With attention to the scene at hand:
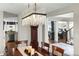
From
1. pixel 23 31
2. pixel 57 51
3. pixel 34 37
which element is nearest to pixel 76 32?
pixel 57 51

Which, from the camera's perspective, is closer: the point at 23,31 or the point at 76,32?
the point at 76,32

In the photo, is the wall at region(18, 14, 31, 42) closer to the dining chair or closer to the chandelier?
the chandelier

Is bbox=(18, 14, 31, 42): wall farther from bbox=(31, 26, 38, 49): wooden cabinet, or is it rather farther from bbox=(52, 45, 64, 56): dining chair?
bbox=(52, 45, 64, 56): dining chair

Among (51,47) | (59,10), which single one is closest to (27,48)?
(51,47)

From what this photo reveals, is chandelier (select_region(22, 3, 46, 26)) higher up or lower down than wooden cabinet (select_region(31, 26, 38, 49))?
higher up

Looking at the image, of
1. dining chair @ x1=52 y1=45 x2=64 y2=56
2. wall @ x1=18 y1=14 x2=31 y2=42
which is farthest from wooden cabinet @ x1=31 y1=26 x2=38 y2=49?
dining chair @ x1=52 y1=45 x2=64 y2=56

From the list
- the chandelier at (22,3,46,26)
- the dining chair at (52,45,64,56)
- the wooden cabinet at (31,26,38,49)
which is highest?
the chandelier at (22,3,46,26)

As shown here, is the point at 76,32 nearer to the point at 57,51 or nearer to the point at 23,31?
the point at 57,51

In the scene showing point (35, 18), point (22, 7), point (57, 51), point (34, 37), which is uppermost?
point (22, 7)

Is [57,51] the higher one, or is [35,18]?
[35,18]

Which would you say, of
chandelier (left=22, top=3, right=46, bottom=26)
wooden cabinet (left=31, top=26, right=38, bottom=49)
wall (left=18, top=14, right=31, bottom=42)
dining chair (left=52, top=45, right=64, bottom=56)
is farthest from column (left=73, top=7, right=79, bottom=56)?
wall (left=18, top=14, right=31, bottom=42)

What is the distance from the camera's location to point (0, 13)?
5.96ft

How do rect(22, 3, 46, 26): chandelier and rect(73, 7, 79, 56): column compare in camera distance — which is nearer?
rect(73, 7, 79, 56): column

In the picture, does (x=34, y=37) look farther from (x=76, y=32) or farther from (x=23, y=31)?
(x=76, y=32)
